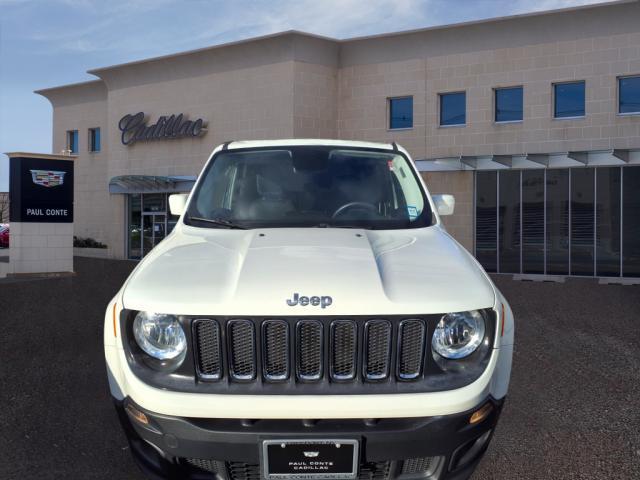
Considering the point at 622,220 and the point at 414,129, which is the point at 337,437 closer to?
the point at 622,220

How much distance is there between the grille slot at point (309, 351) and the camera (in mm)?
2586

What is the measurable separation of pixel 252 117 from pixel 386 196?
21.2m

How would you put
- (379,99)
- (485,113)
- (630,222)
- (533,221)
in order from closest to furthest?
(630,222) → (533,221) → (485,113) → (379,99)

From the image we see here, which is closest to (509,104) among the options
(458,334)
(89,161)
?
(458,334)

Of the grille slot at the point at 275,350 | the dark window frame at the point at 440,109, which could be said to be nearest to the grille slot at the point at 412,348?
the grille slot at the point at 275,350

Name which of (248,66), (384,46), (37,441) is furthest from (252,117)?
(37,441)

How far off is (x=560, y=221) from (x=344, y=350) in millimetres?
19200

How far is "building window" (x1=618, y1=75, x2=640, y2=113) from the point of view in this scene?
1934 cm

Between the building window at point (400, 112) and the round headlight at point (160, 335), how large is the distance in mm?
20766

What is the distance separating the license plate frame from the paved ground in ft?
→ 5.01

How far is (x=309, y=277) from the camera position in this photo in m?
2.72

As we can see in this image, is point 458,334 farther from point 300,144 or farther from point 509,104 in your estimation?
point 509,104

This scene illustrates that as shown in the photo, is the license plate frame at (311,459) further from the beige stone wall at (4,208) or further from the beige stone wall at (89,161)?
the beige stone wall at (4,208)

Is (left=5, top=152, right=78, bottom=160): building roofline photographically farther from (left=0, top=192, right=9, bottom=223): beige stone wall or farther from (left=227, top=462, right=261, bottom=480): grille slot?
(left=0, top=192, right=9, bottom=223): beige stone wall
